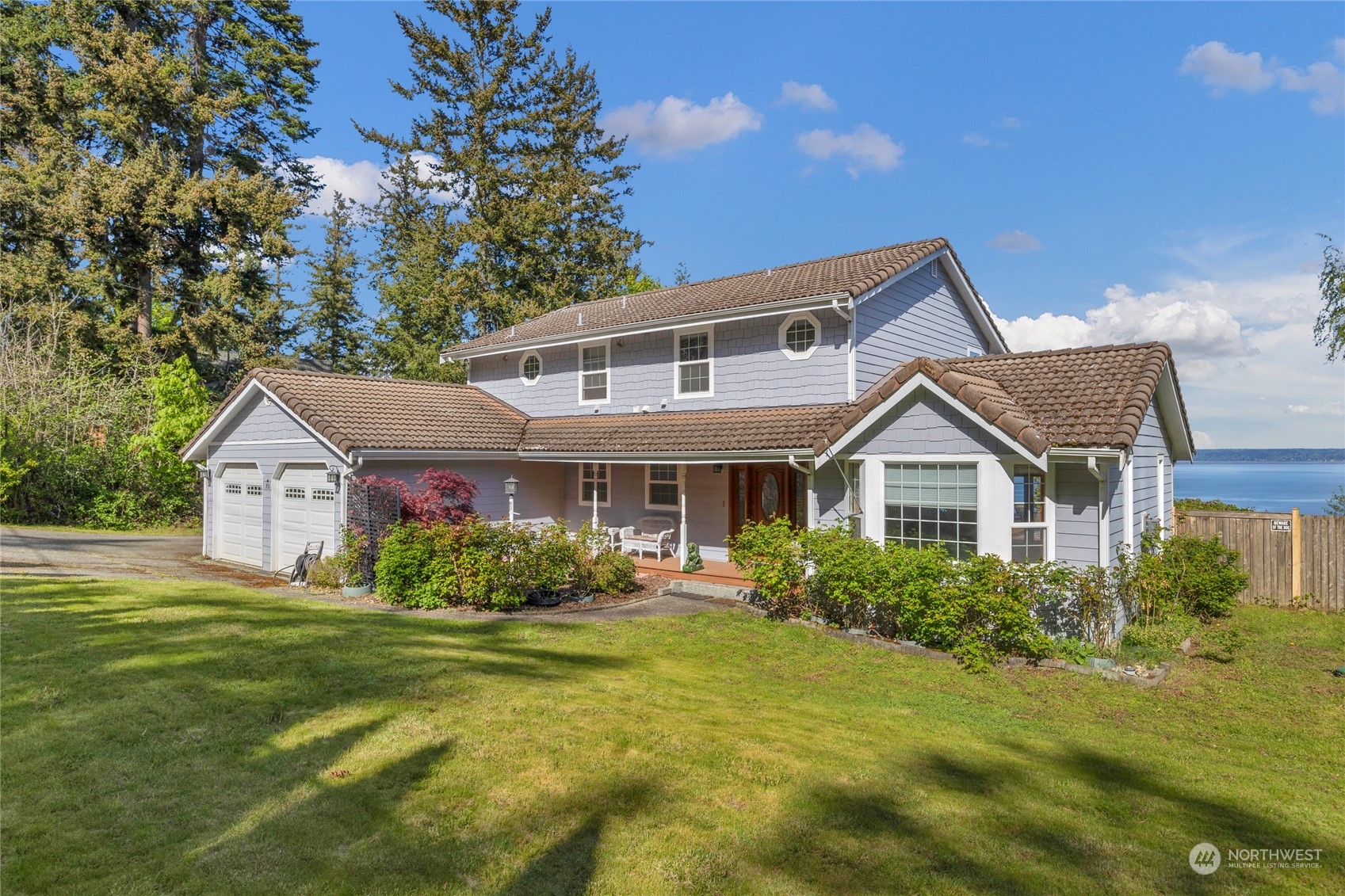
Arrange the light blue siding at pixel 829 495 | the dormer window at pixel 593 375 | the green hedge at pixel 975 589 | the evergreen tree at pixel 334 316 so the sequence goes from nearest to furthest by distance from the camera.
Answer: the green hedge at pixel 975 589
the light blue siding at pixel 829 495
the dormer window at pixel 593 375
the evergreen tree at pixel 334 316

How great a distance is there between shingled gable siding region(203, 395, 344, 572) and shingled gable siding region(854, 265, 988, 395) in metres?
11.5

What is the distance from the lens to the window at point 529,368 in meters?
20.4

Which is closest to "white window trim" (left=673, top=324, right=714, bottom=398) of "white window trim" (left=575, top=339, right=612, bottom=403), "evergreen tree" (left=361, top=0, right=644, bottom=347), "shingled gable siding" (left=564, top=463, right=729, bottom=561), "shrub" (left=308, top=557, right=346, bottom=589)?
"shingled gable siding" (left=564, top=463, right=729, bottom=561)

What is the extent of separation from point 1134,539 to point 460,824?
38.0 ft

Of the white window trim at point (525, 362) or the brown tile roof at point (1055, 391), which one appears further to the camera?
the white window trim at point (525, 362)

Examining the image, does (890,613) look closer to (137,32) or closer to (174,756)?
(174,756)

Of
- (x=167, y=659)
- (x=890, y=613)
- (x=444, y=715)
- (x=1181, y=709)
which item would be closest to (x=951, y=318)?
(x=890, y=613)

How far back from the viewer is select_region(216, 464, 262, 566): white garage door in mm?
17375

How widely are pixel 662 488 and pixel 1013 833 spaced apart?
13.3 meters

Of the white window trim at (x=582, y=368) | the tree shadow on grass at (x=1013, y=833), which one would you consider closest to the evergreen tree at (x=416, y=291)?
the white window trim at (x=582, y=368)

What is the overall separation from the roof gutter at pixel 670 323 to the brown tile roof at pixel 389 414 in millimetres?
1990

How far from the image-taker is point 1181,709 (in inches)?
305

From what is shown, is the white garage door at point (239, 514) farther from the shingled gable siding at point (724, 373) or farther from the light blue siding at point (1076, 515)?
the light blue siding at point (1076, 515)

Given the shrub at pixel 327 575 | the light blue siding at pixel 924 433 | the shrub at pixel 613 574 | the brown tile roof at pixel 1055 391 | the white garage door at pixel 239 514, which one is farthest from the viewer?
the white garage door at pixel 239 514
